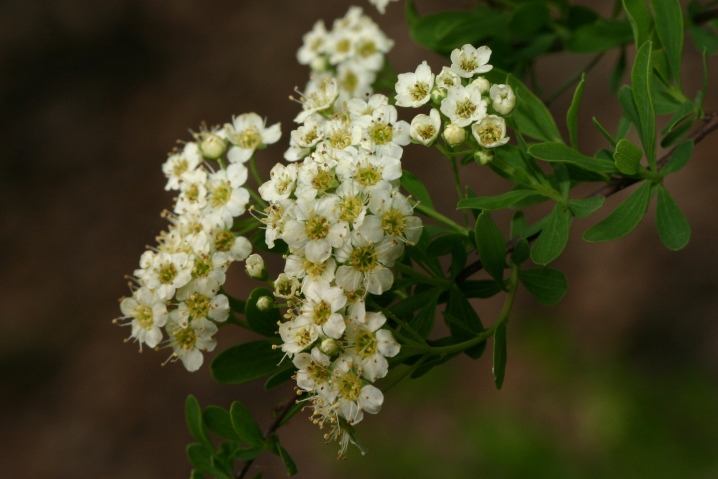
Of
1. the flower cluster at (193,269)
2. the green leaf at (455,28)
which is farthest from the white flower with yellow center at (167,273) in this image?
the green leaf at (455,28)

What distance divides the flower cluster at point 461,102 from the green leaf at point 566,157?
7 cm

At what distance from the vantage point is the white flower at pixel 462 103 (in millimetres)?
1515

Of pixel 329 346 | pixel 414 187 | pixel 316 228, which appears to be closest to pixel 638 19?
pixel 414 187

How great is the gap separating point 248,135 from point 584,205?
2.75ft

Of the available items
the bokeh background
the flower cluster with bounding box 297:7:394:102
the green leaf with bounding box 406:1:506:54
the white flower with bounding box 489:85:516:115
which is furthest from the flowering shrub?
the bokeh background

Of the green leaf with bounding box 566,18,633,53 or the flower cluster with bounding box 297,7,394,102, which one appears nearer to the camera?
the green leaf with bounding box 566,18,633,53

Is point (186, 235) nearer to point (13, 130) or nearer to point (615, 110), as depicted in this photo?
point (615, 110)

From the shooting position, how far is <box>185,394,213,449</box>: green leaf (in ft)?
5.84

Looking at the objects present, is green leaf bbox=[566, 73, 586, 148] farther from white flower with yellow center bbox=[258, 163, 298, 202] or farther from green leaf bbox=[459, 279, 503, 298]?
white flower with yellow center bbox=[258, 163, 298, 202]

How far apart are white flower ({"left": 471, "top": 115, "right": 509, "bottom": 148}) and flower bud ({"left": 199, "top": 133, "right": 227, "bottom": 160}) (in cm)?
68

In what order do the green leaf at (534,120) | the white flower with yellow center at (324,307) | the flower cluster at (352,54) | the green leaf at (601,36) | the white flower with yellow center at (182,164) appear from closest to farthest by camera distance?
the white flower with yellow center at (324,307) → the green leaf at (534,120) → the white flower with yellow center at (182,164) → the green leaf at (601,36) → the flower cluster at (352,54)

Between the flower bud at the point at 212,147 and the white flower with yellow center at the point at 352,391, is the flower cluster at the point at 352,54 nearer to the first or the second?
the flower bud at the point at 212,147

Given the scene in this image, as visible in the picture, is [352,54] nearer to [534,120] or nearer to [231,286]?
[534,120]

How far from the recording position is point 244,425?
1.67m
